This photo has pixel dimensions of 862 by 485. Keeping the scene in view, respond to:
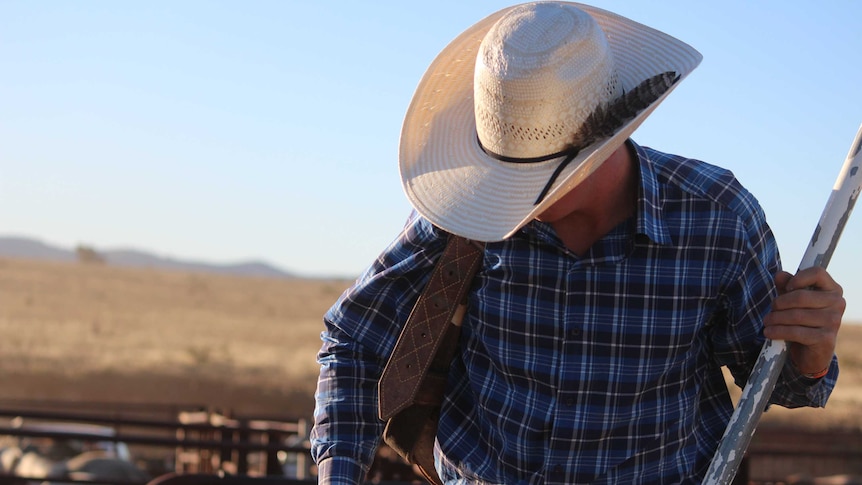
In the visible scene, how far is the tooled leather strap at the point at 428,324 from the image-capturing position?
288 cm

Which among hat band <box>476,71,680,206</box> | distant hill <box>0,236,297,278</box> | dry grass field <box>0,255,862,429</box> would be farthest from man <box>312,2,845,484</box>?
distant hill <box>0,236,297,278</box>

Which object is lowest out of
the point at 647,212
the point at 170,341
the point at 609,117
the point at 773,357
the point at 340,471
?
the point at 170,341

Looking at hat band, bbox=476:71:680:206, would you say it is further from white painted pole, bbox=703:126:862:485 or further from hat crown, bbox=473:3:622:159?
white painted pole, bbox=703:126:862:485

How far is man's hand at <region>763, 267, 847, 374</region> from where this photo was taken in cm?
249

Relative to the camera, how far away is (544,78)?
248 centimetres

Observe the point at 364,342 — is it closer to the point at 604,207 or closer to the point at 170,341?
the point at 604,207

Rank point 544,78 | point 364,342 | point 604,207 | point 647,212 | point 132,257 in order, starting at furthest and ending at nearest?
point 132,257
point 364,342
point 604,207
point 647,212
point 544,78

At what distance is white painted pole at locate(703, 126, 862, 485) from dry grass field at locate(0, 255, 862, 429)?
1534 cm

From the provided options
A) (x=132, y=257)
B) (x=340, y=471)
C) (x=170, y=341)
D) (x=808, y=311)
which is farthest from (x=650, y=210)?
(x=132, y=257)

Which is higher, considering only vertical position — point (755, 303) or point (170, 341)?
point (755, 303)

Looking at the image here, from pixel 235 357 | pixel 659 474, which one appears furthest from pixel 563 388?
pixel 235 357

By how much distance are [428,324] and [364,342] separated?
0.66 feet

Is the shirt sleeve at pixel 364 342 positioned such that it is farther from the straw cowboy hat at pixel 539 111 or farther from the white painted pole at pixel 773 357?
the white painted pole at pixel 773 357

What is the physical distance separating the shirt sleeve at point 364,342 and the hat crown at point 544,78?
47 cm
